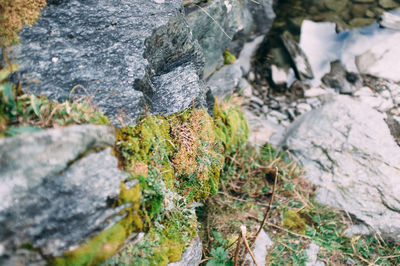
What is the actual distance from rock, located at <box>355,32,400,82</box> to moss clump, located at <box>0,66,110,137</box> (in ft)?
25.0

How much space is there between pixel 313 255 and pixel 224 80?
141 inches

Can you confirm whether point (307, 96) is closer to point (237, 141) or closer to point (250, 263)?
point (237, 141)

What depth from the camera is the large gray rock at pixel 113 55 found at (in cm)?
239

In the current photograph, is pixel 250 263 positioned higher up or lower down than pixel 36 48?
lower down

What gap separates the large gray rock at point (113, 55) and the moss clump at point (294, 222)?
2.36 metres

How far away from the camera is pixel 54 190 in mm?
1773

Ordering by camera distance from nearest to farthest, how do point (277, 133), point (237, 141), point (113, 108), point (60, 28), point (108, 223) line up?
point (108, 223) → point (113, 108) → point (60, 28) → point (237, 141) → point (277, 133)

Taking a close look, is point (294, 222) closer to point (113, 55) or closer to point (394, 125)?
point (394, 125)

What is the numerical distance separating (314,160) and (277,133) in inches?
46.1

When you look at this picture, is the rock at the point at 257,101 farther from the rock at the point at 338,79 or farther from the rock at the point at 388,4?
the rock at the point at 388,4

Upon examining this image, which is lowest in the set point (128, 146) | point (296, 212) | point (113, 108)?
point (296, 212)

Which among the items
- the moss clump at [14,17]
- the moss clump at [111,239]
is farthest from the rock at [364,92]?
the moss clump at [14,17]

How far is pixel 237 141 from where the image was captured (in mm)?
4781

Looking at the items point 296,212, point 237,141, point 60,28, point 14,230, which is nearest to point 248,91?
point 237,141
